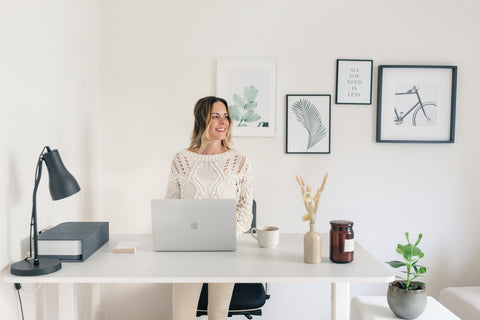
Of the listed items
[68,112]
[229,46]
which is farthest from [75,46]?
[229,46]

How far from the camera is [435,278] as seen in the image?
9.36ft

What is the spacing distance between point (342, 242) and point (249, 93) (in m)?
1.42

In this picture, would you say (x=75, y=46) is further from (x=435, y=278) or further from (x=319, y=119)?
(x=435, y=278)

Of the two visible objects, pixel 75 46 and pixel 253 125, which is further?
pixel 253 125

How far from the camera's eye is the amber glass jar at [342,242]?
156cm

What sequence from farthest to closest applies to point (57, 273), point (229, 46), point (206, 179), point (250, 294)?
1. point (229, 46)
2. point (250, 294)
3. point (206, 179)
4. point (57, 273)

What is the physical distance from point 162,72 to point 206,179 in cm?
102

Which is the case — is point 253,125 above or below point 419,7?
below

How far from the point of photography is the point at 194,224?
1.66 m

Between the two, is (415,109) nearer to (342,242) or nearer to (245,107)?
(245,107)

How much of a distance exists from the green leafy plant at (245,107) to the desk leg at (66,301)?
149cm

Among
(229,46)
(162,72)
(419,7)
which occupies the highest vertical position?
(419,7)

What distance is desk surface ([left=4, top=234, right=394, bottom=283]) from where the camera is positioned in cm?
142

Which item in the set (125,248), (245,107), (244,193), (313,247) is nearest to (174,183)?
(244,193)
